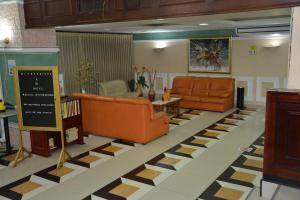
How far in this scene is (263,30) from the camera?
8.01m

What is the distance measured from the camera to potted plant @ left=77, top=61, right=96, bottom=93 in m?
8.20

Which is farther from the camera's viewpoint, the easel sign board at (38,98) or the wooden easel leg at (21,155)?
the wooden easel leg at (21,155)

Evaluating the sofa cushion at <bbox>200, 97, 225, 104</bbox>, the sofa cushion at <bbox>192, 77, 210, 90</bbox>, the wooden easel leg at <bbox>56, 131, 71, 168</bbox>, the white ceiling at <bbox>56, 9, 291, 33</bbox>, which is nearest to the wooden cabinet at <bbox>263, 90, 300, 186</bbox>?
the white ceiling at <bbox>56, 9, 291, 33</bbox>

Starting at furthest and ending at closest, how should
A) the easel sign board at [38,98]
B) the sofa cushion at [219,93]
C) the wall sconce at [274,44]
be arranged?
the sofa cushion at [219,93] → the wall sconce at [274,44] → the easel sign board at [38,98]

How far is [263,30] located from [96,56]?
17.2ft

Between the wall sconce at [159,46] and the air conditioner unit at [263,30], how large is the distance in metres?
2.68

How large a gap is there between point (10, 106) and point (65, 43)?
3.81 meters

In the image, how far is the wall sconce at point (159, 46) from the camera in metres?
10.2

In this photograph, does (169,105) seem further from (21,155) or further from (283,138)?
(283,138)

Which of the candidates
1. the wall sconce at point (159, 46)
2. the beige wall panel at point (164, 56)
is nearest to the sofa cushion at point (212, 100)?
the beige wall panel at point (164, 56)

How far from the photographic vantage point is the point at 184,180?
4031mm

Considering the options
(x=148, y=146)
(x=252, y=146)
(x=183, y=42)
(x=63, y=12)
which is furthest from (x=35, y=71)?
(x=183, y=42)

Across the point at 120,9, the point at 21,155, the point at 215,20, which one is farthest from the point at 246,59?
the point at 21,155

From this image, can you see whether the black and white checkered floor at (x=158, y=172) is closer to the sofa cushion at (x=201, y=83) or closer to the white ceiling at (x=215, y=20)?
the white ceiling at (x=215, y=20)
